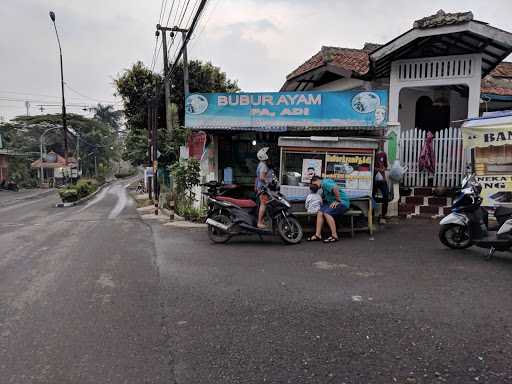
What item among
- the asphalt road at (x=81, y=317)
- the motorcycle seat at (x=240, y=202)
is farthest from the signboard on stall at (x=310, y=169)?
the asphalt road at (x=81, y=317)

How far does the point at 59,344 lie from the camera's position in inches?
139

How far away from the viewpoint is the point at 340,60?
1327 cm

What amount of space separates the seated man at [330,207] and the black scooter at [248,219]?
42 cm

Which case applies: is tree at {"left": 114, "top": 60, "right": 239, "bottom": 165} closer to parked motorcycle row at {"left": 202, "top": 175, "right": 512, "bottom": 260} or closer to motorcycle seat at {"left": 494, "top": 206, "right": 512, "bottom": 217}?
parked motorcycle row at {"left": 202, "top": 175, "right": 512, "bottom": 260}

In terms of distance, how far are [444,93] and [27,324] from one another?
13404 mm

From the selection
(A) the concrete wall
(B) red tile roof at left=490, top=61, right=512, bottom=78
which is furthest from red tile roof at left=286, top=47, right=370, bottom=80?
(B) red tile roof at left=490, top=61, right=512, bottom=78

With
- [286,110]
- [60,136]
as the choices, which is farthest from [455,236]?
[60,136]

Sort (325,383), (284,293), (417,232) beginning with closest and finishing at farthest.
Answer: (325,383) → (284,293) → (417,232)

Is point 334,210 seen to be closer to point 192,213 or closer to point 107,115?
point 192,213

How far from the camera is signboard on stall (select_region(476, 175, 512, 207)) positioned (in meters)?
8.02

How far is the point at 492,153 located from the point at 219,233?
5.83 metres

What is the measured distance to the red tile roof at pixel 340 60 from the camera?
41.1 ft

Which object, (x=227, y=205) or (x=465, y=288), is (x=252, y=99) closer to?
(x=227, y=205)

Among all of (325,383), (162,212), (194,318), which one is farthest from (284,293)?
(162,212)
